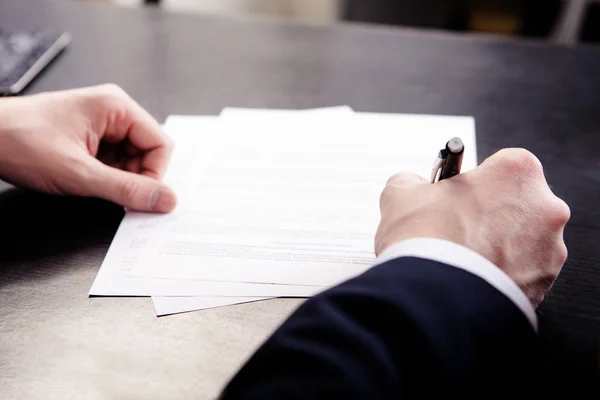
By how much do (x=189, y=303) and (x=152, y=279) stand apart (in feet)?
0.16

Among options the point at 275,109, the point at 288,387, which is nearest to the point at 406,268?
the point at 288,387

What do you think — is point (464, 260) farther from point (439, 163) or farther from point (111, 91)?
point (111, 91)

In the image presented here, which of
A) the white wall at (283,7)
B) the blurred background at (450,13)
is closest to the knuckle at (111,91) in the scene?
the white wall at (283,7)

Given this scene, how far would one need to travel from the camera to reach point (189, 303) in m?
0.51

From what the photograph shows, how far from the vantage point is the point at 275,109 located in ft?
2.53


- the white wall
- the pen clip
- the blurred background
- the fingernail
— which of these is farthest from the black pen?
the blurred background

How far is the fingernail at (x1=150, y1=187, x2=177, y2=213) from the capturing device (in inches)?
23.8

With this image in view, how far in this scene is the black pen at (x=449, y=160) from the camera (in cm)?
51

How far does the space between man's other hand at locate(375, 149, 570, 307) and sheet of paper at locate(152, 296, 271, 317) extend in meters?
0.13

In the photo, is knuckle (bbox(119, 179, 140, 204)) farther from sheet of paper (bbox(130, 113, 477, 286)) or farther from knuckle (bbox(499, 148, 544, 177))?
knuckle (bbox(499, 148, 544, 177))

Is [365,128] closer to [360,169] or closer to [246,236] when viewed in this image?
[360,169]

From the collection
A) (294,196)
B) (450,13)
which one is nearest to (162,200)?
(294,196)

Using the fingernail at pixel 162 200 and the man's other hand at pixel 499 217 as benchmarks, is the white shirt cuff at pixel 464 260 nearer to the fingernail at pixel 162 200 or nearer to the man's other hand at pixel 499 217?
the man's other hand at pixel 499 217

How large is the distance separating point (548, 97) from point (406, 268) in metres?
0.48
